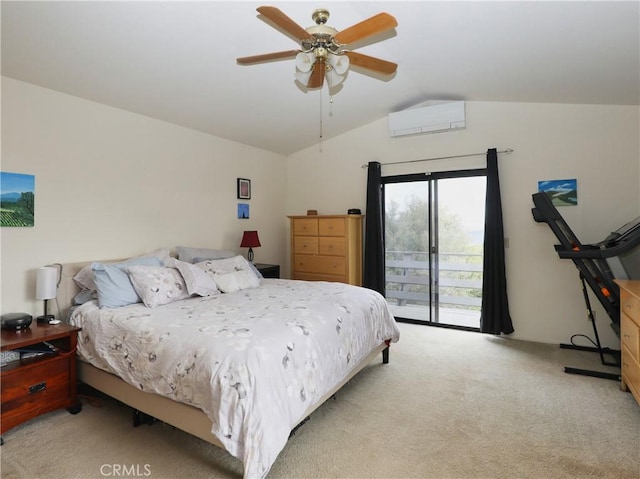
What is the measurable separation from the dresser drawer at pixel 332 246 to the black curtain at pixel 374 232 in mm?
419

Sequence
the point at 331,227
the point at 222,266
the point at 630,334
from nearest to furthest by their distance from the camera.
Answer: the point at 630,334
the point at 222,266
the point at 331,227

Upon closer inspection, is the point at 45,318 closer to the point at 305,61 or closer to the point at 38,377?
the point at 38,377

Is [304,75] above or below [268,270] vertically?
above

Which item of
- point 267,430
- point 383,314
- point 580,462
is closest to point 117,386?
point 267,430

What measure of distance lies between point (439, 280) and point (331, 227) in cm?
162

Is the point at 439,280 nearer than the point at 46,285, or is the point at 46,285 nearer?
the point at 46,285

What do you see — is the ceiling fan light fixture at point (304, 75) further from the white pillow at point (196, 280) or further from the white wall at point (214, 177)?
the white wall at point (214, 177)

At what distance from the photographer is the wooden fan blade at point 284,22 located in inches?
67.1

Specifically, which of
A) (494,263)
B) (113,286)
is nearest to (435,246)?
(494,263)

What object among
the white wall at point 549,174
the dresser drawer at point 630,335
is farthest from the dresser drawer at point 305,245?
the dresser drawer at point 630,335

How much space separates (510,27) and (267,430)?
9.71 ft

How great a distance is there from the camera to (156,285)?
107 inches

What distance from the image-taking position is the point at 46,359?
2.34 meters

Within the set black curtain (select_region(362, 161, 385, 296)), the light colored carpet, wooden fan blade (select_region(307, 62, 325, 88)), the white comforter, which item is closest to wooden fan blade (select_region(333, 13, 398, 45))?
wooden fan blade (select_region(307, 62, 325, 88))
